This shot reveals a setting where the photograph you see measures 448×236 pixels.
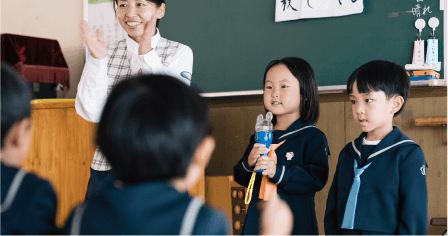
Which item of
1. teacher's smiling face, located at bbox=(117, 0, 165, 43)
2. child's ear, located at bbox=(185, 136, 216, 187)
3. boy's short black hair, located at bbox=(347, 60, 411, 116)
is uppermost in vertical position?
teacher's smiling face, located at bbox=(117, 0, 165, 43)

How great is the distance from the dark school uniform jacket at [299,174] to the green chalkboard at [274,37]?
106 cm

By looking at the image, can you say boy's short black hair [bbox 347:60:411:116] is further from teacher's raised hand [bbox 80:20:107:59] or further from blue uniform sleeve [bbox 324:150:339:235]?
teacher's raised hand [bbox 80:20:107:59]

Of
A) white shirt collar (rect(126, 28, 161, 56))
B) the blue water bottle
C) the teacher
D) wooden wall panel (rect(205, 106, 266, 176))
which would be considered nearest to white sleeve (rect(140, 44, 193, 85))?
the teacher

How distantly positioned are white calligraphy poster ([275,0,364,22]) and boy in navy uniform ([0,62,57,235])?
6.74 feet

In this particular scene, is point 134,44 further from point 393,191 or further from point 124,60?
point 393,191

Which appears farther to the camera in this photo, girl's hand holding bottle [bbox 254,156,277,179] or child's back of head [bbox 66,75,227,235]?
girl's hand holding bottle [bbox 254,156,277,179]

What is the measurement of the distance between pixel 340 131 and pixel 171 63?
1.30 meters

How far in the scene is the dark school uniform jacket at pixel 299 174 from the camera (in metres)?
1.47

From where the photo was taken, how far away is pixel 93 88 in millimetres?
1390

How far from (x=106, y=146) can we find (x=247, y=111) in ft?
6.70

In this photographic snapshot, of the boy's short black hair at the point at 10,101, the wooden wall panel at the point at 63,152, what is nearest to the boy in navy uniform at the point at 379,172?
the boy's short black hair at the point at 10,101

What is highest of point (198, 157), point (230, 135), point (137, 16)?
point (137, 16)

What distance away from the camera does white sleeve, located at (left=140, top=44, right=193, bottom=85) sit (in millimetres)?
1484

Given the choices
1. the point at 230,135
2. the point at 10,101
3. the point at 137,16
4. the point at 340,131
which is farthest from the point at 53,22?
the point at 10,101
